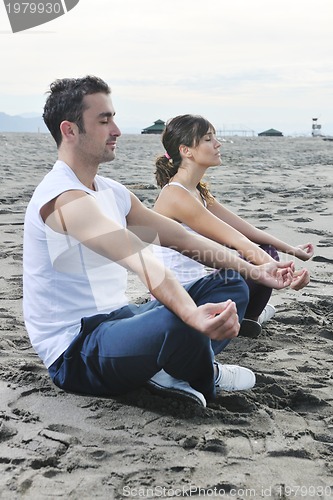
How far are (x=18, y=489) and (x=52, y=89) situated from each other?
63.7 inches

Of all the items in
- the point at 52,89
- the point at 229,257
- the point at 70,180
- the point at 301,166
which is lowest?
the point at 301,166

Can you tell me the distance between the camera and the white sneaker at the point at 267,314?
387 cm

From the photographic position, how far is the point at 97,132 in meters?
2.79

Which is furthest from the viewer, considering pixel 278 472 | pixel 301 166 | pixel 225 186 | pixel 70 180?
pixel 301 166

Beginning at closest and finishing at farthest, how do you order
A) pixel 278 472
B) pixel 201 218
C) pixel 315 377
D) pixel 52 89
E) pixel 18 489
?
1. pixel 18 489
2. pixel 278 472
3. pixel 52 89
4. pixel 315 377
5. pixel 201 218

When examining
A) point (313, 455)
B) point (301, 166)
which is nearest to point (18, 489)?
point (313, 455)

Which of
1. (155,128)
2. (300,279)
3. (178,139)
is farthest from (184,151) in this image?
(155,128)

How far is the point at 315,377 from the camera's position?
10.3ft

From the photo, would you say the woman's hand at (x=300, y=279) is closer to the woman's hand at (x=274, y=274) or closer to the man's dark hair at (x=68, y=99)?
the woman's hand at (x=274, y=274)

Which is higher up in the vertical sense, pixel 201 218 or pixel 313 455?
pixel 201 218

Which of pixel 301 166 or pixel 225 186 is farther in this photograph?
pixel 301 166

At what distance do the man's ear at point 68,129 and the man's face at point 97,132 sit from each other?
30mm

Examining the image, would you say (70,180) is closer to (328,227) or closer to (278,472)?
(278,472)

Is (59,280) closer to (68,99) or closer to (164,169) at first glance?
(68,99)
